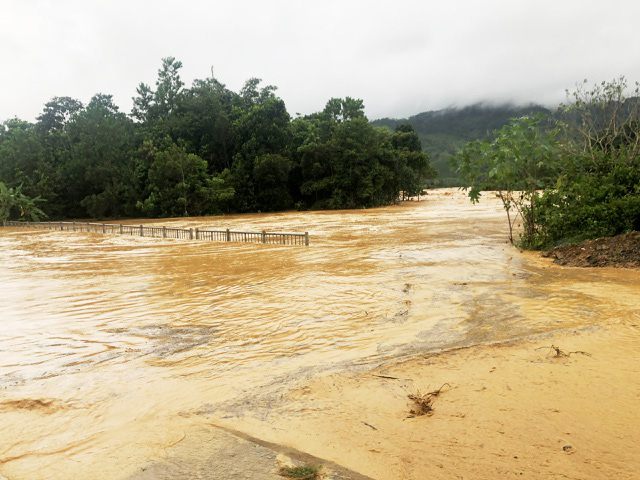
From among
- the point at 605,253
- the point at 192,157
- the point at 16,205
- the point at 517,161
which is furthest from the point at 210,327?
the point at 16,205

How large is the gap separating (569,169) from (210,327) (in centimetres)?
1353

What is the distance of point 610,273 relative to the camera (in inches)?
429

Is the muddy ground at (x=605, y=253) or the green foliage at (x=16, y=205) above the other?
the green foliage at (x=16, y=205)

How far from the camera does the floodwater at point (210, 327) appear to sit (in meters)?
4.28

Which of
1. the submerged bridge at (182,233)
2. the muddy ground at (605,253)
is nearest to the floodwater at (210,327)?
the muddy ground at (605,253)

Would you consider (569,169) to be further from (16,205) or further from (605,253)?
(16,205)

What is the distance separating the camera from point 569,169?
15.1m

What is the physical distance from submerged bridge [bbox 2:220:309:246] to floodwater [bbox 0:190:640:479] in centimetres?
488

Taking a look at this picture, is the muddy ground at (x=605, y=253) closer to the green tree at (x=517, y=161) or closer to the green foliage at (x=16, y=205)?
the green tree at (x=517, y=161)

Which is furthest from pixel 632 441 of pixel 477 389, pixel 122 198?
pixel 122 198

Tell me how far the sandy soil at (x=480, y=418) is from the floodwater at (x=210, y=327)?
0.60 m

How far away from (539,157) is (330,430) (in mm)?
14476

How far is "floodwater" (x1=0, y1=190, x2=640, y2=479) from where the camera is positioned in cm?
428

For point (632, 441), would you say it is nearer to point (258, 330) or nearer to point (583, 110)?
point (258, 330)
